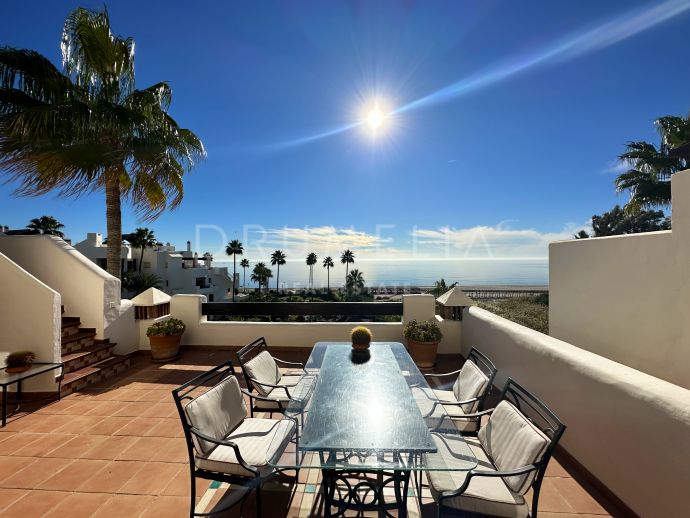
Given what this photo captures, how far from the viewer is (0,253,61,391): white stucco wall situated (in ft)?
13.6

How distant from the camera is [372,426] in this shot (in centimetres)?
180

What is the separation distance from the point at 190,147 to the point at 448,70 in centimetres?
643

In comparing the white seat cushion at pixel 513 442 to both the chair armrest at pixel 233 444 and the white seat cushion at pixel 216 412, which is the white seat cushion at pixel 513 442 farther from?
the white seat cushion at pixel 216 412

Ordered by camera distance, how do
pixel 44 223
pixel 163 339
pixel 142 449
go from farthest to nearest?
1. pixel 44 223
2. pixel 163 339
3. pixel 142 449

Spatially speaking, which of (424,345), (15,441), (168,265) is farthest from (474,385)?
(168,265)

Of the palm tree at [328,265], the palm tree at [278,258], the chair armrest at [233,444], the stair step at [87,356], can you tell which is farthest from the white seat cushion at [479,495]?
the palm tree at [328,265]

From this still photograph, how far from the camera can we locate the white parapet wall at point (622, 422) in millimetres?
1695

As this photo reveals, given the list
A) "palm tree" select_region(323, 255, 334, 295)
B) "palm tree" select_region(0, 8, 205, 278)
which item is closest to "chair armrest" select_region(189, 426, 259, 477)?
"palm tree" select_region(0, 8, 205, 278)

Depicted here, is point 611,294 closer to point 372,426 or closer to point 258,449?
point 372,426

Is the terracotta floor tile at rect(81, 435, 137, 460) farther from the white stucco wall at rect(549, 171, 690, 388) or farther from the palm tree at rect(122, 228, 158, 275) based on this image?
the palm tree at rect(122, 228, 158, 275)

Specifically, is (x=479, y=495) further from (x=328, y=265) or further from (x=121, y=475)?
(x=328, y=265)

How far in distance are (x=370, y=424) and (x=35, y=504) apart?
2.53m

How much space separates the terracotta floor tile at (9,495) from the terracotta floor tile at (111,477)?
377 millimetres

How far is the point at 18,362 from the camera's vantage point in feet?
12.6
